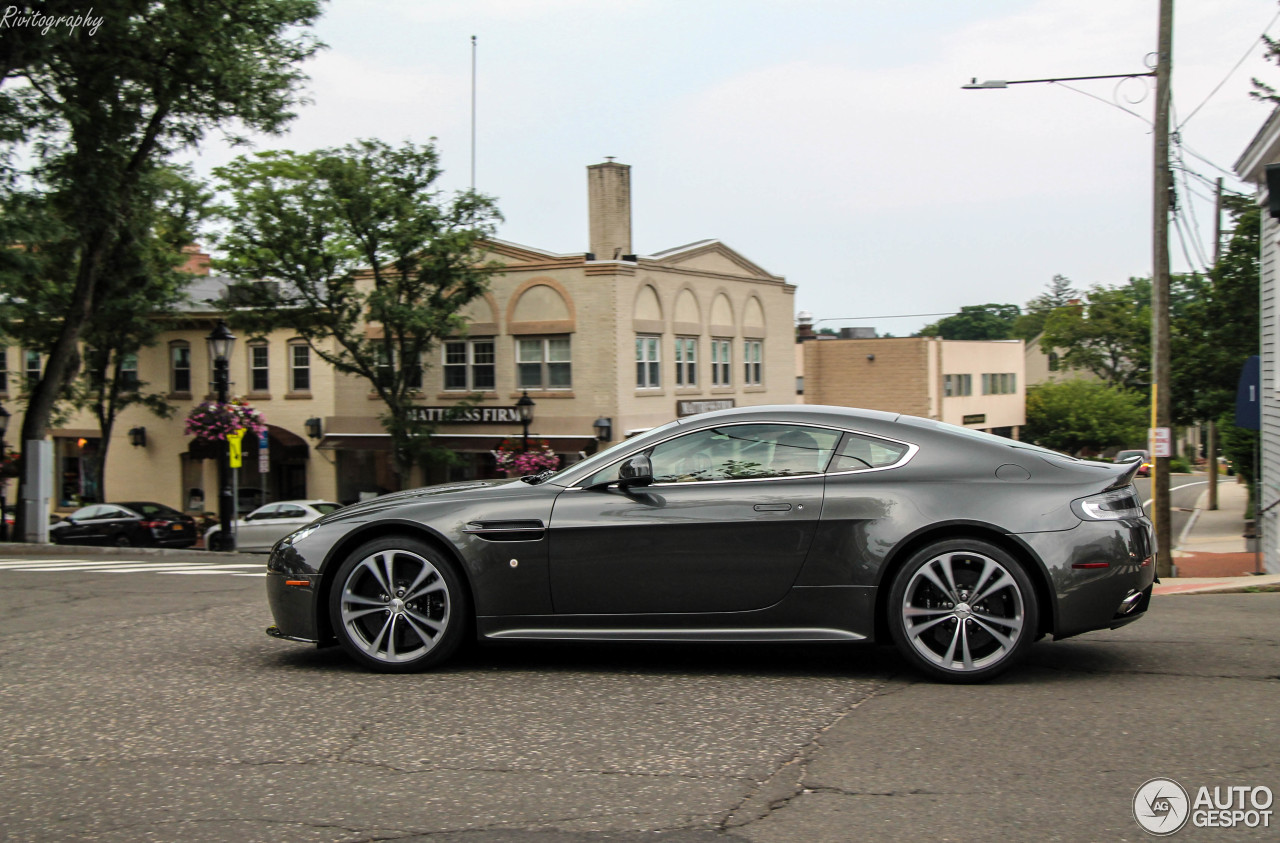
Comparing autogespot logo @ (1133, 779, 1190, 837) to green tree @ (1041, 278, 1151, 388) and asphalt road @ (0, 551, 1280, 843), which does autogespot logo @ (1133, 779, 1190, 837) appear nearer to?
asphalt road @ (0, 551, 1280, 843)

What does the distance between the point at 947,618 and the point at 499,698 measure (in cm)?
215

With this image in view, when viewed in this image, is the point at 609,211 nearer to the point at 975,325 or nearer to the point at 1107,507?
the point at 1107,507

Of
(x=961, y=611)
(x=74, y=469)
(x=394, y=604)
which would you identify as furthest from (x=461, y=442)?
(x=961, y=611)

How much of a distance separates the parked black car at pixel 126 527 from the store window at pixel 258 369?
858 cm

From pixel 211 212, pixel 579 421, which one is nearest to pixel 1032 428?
pixel 579 421

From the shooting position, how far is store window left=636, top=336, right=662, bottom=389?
1476 inches

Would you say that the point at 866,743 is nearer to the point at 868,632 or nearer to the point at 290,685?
the point at 868,632

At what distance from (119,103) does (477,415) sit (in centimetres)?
1503

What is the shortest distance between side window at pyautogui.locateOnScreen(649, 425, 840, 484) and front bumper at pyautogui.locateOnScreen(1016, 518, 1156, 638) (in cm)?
109

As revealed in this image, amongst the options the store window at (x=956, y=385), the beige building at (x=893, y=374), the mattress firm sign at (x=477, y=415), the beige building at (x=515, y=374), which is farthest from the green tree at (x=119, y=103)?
the store window at (x=956, y=385)

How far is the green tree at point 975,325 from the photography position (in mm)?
153250

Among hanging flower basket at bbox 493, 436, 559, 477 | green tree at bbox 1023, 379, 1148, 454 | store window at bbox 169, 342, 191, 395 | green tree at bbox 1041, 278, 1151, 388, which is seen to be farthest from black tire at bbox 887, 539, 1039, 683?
green tree at bbox 1041, 278, 1151, 388

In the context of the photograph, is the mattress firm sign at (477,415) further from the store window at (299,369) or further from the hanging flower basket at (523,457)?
the store window at (299,369)

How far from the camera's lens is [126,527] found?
104 ft
